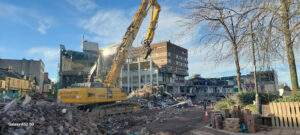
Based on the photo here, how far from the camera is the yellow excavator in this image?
576 inches

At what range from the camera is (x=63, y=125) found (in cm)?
742

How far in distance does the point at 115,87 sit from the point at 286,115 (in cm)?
1405

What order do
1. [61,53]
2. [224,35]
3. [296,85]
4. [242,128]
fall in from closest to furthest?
[242,128], [296,85], [224,35], [61,53]

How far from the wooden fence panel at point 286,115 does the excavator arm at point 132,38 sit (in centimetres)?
1321

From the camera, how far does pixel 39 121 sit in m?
6.83

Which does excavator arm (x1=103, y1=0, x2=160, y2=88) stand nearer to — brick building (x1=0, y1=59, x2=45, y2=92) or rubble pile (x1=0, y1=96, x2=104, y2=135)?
rubble pile (x1=0, y1=96, x2=104, y2=135)

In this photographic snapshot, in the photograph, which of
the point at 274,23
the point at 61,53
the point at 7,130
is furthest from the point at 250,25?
the point at 61,53

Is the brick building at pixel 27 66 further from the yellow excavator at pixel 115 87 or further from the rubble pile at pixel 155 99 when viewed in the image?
the yellow excavator at pixel 115 87

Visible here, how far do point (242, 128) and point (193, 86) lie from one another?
60257 mm

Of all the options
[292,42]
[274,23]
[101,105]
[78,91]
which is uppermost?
[274,23]

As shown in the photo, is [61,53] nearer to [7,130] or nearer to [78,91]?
[78,91]

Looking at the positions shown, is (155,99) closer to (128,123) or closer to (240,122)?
(128,123)

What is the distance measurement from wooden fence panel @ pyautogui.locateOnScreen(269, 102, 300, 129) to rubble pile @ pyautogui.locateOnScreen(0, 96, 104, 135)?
764 centimetres

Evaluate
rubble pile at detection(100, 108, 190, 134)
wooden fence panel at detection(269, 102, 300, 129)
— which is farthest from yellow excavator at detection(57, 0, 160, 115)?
wooden fence panel at detection(269, 102, 300, 129)
